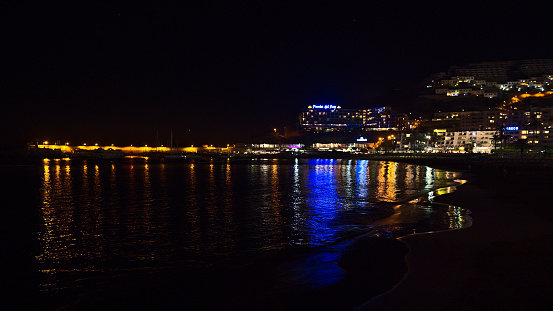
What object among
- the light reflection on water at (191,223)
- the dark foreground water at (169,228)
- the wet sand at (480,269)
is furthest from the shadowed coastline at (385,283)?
the light reflection on water at (191,223)

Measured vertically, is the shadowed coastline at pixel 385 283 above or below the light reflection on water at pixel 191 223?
above

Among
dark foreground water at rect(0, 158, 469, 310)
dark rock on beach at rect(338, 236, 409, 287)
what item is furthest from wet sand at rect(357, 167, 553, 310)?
dark foreground water at rect(0, 158, 469, 310)

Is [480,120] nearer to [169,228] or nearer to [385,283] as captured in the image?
[169,228]

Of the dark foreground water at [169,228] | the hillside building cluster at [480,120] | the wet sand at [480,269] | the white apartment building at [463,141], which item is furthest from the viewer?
the white apartment building at [463,141]

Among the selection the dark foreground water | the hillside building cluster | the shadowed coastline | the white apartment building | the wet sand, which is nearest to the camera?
the wet sand

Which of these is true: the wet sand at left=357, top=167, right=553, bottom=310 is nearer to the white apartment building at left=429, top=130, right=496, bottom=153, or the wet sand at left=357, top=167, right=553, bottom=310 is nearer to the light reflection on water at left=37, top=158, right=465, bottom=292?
the light reflection on water at left=37, top=158, right=465, bottom=292

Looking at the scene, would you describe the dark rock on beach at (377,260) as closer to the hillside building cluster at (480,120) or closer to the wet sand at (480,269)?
the wet sand at (480,269)

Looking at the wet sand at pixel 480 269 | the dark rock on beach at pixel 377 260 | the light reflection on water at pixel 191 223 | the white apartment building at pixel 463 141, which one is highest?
the white apartment building at pixel 463 141

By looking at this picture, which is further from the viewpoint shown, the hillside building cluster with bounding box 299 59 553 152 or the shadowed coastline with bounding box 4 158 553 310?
the hillside building cluster with bounding box 299 59 553 152

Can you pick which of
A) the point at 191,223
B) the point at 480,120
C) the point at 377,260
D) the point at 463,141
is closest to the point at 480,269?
the point at 377,260

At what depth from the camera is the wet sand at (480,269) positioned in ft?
19.2

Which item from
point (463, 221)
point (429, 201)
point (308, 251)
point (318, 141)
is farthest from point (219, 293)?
point (318, 141)

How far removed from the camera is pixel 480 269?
742 centimetres

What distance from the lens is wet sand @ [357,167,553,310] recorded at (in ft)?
19.2
